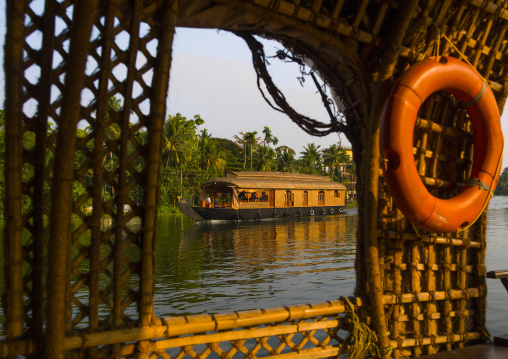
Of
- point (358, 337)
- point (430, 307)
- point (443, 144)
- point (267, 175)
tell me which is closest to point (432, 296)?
point (430, 307)

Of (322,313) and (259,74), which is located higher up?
(259,74)

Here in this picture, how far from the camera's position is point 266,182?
2045cm

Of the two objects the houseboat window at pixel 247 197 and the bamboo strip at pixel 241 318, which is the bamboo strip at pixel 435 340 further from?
the houseboat window at pixel 247 197

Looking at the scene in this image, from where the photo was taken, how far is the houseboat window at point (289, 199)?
847 inches

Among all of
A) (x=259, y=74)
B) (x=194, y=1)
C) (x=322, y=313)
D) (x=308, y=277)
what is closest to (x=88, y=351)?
(x=322, y=313)

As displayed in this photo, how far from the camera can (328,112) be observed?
129 inches

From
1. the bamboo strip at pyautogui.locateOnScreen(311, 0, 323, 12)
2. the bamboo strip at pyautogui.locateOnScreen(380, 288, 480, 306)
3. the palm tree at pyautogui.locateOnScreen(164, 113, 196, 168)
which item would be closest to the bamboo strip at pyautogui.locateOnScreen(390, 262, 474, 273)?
the bamboo strip at pyautogui.locateOnScreen(380, 288, 480, 306)

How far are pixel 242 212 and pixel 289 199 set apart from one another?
333 cm

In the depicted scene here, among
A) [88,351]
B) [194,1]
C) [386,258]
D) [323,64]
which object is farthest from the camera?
[323,64]

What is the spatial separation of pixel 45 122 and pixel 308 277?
5595 mm

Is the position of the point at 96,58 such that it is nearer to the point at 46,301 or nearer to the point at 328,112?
the point at 46,301

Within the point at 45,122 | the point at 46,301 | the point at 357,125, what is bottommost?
the point at 46,301

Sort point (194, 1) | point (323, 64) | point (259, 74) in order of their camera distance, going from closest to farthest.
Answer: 1. point (194, 1)
2. point (323, 64)
3. point (259, 74)

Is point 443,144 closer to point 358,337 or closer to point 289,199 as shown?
point 358,337
